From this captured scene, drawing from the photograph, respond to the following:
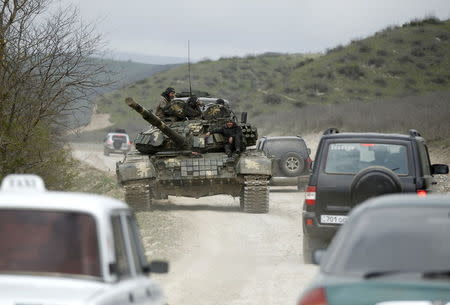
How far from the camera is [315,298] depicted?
18.7 feet

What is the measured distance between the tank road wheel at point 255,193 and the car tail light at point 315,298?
53.1ft

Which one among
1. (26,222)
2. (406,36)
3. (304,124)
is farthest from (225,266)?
(406,36)

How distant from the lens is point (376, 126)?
167ft

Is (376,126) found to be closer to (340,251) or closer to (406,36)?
(406,36)

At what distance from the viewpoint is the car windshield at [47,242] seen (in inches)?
220

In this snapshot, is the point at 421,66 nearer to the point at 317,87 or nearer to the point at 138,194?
the point at 317,87

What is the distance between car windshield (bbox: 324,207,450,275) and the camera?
6066 mm

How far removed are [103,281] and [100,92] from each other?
16.5 metres

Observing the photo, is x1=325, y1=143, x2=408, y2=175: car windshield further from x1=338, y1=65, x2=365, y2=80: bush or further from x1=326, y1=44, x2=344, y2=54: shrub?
x1=326, y1=44, x2=344, y2=54: shrub

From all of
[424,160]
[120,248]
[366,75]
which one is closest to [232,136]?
[424,160]

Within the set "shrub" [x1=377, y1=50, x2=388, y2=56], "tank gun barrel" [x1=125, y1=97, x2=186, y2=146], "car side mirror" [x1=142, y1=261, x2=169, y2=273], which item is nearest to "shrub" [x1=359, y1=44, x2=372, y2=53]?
"shrub" [x1=377, y1=50, x2=388, y2=56]

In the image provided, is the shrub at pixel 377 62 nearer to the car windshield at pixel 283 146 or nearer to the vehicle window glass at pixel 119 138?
the vehicle window glass at pixel 119 138

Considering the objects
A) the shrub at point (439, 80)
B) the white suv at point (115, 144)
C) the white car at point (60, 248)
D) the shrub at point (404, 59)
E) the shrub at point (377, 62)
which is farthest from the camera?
the shrub at point (377, 62)

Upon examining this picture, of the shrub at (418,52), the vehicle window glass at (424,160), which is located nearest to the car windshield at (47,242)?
the vehicle window glass at (424,160)
